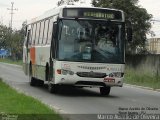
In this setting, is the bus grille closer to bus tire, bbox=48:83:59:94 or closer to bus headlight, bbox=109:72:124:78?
bus headlight, bbox=109:72:124:78

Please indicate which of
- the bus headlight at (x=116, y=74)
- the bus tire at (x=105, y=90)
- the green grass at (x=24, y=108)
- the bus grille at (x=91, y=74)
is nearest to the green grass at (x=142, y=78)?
the bus tire at (x=105, y=90)

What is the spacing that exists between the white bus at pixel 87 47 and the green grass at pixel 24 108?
2.84 metres

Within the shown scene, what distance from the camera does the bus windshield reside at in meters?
21.0

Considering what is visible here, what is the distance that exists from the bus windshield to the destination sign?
191 millimetres

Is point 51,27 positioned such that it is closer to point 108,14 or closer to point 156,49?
point 108,14

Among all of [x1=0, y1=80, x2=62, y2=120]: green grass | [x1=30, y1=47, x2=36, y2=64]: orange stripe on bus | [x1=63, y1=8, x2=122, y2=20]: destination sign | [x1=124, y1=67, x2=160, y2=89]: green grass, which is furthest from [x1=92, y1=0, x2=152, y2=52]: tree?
[x1=0, y1=80, x2=62, y2=120]: green grass

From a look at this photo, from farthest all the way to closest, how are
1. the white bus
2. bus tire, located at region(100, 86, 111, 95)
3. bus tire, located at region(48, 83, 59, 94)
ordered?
bus tire, located at region(100, 86, 111, 95)
bus tire, located at region(48, 83, 59, 94)
the white bus

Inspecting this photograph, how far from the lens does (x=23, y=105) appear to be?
620 inches

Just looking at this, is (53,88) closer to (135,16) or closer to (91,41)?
(91,41)

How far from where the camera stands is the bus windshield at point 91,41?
21.0 meters

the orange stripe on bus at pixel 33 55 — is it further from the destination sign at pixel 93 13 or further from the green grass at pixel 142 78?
the green grass at pixel 142 78

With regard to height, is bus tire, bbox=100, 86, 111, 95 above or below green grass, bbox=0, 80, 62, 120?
below

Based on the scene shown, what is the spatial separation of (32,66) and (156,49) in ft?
120

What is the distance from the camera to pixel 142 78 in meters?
36.6
